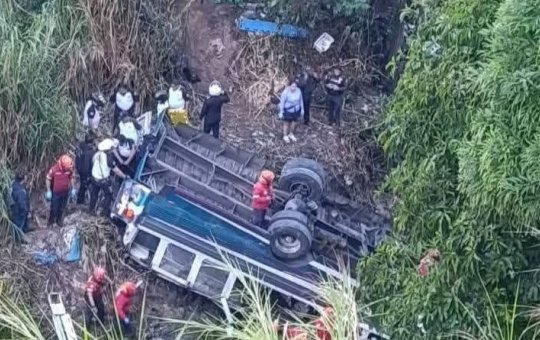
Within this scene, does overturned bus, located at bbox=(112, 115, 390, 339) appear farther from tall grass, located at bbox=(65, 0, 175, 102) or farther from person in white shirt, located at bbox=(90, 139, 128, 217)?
tall grass, located at bbox=(65, 0, 175, 102)

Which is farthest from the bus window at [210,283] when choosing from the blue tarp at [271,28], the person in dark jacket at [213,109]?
the blue tarp at [271,28]

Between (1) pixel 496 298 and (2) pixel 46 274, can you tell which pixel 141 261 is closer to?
(2) pixel 46 274

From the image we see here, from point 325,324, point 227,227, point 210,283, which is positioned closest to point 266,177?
point 227,227

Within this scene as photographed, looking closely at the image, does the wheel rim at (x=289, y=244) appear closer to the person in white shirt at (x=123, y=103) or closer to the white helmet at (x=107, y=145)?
the white helmet at (x=107, y=145)

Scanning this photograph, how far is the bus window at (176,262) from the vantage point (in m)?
12.3

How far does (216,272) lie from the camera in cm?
1234

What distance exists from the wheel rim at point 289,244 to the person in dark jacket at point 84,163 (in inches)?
101

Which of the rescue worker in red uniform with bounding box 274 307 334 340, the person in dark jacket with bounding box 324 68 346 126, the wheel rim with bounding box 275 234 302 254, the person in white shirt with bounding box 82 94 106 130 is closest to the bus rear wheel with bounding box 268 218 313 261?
the wheel rim with bounding box 275 234 302 254

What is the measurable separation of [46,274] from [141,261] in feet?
3.77

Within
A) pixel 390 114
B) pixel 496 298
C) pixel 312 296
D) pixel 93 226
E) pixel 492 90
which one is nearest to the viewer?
pixel 492 90

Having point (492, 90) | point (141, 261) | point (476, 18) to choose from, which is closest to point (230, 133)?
point (141, 261)

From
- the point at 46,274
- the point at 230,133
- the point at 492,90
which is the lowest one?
the point at 46,274

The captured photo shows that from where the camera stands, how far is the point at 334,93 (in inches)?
599

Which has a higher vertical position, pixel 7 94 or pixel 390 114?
pixel 390 114
